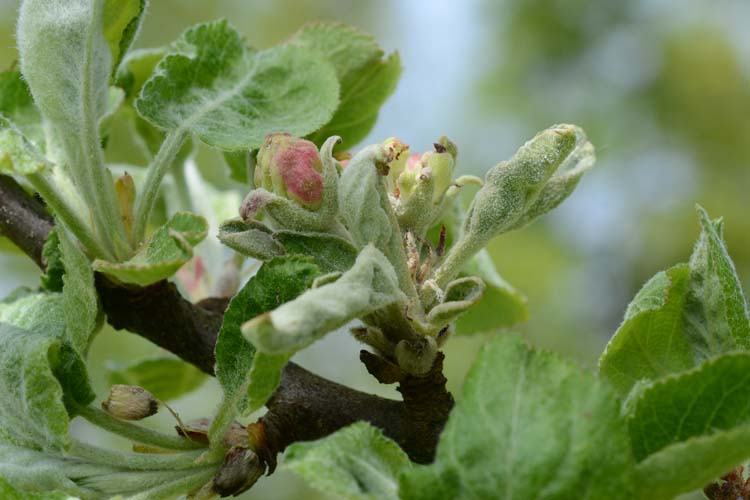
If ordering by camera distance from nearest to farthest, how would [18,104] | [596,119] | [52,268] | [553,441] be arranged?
[553,441], [52,268], [18,104], [596,119]

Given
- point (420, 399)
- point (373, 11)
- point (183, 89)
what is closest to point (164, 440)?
point (420, 399)

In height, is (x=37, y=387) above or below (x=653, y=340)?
below

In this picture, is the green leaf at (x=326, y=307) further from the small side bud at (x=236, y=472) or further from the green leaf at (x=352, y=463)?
the small side bud at (x=236, y=472)

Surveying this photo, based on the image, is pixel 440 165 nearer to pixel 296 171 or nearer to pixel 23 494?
pixel 296 171

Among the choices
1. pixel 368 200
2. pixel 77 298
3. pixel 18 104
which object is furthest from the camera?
pixel 18 104

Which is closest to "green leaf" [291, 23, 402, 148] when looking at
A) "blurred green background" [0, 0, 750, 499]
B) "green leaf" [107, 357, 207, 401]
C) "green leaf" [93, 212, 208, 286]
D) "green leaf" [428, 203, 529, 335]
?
"green leaf" [428, 203, 529, 335]

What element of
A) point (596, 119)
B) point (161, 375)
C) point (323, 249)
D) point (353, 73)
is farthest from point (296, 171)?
point (596, 119)
